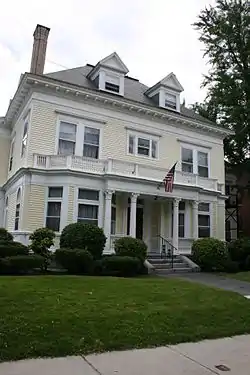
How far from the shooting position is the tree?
87.2 feet

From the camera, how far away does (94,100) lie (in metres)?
19.7

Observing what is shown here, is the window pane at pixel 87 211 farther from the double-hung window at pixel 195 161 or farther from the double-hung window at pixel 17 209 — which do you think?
the double-hung window at pixel 195 161

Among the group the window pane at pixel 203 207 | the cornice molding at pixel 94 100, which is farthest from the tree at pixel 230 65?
the window pane at pixel 203 207

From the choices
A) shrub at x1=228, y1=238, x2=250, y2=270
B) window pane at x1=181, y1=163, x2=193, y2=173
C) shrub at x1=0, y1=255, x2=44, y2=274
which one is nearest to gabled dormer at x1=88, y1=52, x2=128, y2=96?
window pane at x1=181, y1=163, x2=193, y2=173

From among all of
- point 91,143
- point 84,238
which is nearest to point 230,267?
point 84,238

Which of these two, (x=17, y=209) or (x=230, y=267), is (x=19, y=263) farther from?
(x=230, y=267)

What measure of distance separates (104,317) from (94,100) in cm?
1517

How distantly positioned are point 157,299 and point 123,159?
41.0 feet

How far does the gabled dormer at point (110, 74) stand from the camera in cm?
2084

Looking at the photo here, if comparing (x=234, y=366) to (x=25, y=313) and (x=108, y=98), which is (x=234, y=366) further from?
(x=108, y=98)

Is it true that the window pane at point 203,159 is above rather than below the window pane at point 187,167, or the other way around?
above

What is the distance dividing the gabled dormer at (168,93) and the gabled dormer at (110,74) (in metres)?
2.87

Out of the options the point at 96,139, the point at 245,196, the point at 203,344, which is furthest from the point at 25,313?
the point at 245,196

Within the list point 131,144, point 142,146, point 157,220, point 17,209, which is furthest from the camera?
point 157,220
